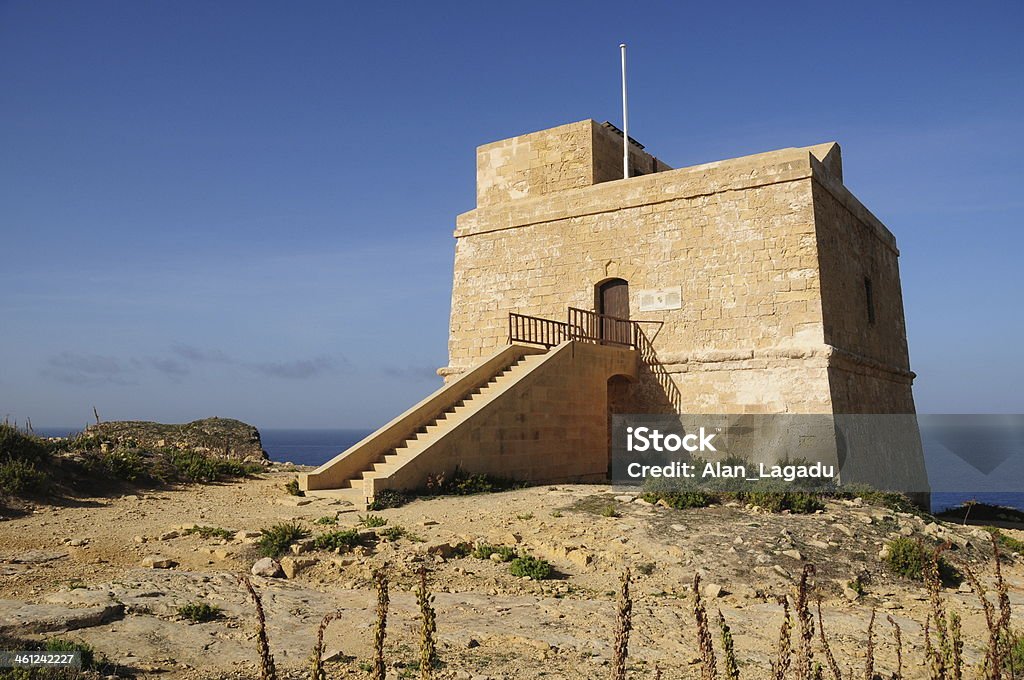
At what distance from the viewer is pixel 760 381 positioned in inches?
588

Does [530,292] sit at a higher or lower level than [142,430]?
higher

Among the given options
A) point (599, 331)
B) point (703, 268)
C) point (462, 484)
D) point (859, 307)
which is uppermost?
point (703, 268)

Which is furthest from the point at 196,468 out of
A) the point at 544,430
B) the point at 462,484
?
the point at 544,430

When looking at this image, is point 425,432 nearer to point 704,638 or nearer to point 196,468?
point 196,468

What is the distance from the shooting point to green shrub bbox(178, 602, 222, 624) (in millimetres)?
6020

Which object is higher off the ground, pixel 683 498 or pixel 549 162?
pixel 549 162

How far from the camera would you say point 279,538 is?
8414 mm

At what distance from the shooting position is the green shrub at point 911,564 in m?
8.48

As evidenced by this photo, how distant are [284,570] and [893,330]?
1781 cm

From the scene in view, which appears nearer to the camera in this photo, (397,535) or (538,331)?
(397,535)

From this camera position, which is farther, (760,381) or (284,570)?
(760,381)

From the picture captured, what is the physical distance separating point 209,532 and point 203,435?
10361 millimetres

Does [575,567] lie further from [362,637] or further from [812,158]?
[812,158]

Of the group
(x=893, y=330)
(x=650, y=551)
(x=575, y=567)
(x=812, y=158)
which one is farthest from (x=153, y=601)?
(x=893, y=330)
